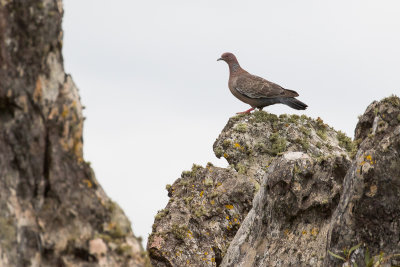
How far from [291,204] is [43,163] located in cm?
475

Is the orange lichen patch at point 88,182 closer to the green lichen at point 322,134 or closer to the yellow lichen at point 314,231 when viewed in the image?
the yellow lichen at point 314,231

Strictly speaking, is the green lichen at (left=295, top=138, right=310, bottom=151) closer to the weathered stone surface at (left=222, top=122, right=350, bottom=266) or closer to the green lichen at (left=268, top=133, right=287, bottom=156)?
the green lichen at (left=268, top=133, right=287, bottom=156)

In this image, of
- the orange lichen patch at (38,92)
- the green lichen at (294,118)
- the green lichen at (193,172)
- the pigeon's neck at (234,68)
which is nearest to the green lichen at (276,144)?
the green lichen at (294,118)

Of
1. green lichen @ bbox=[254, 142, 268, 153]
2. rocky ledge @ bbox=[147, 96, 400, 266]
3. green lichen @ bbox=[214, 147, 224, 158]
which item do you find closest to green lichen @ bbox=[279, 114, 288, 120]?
rocky ledge @ bbox=[147, 96, 400, 266]

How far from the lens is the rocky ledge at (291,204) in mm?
7109

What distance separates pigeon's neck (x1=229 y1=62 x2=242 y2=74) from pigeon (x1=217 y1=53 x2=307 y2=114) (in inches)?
22.7

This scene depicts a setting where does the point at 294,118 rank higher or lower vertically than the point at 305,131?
Answer: higher

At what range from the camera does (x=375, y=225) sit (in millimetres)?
7086

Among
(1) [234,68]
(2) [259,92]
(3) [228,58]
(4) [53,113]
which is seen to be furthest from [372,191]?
(3) [228,58]

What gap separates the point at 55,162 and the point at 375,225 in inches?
150

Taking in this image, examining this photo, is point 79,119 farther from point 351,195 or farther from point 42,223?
point 351,195

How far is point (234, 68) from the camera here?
2339 cm

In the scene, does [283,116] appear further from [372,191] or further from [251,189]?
[372,191]

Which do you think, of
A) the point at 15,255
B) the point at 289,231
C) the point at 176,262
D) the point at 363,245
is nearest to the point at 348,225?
the point at 363,245
